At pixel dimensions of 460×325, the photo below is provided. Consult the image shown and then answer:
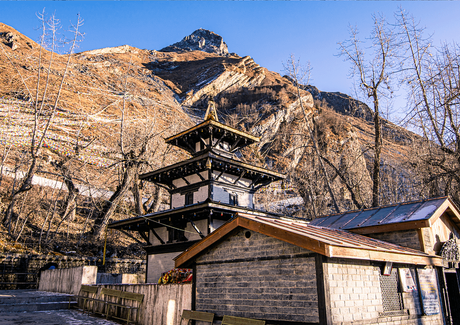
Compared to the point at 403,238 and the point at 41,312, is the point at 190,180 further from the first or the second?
the point at 403,238

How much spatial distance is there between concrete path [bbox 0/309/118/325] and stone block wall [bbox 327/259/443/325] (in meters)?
8.00

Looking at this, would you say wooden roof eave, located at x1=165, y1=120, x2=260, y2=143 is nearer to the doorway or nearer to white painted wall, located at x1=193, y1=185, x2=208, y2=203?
white painted wall, located at x1=193, y1=185, x2=208, y2=203

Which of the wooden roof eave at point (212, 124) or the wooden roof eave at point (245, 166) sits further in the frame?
the wooden roof eave at point (212, 124)

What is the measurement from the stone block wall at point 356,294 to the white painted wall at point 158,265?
10895 mm

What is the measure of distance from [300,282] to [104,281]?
49.5ft

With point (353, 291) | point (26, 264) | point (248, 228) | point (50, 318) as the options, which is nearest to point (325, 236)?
point (353, 291)

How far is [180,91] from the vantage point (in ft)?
314

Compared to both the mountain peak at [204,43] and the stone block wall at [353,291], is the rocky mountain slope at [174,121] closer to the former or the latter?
the stone block wall at [353,291]

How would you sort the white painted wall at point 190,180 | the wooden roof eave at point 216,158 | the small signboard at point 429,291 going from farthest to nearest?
the white painted wall at point 190,180
the wooden roof eave at point 216,158
the small signboard at point 429,291

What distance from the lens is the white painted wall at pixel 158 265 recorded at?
17.2 m

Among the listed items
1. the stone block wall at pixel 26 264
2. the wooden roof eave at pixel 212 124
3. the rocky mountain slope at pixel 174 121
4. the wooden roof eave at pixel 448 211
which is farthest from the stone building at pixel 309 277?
the stone block wall at pixel 26 264

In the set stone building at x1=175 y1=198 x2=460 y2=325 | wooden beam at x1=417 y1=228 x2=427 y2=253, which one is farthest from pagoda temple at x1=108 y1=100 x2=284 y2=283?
wooden beam at x1=417 y1=228 x2=427 y2=253

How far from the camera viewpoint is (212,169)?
18.0 metres

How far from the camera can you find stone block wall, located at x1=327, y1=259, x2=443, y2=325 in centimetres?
730
